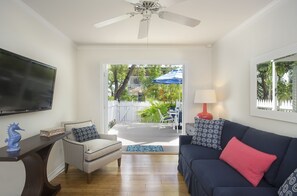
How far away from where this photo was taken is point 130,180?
308 centimetres

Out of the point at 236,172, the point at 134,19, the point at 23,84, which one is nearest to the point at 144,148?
the point at 236,172

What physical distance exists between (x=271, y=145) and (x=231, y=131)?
871 millimetres

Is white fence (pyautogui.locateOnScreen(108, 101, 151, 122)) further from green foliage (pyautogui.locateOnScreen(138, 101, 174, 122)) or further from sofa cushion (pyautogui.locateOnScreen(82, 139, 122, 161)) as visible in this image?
sofa cushion (pyautogui.locateOnScreen(82, 139, 122, 161))

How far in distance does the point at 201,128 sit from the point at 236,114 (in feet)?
2.23

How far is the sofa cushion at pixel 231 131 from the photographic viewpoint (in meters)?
2.73

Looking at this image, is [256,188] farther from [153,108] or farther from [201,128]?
[153,108]

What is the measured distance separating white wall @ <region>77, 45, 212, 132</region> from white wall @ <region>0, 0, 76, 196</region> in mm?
243

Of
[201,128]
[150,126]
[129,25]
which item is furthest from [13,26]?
[150,126]

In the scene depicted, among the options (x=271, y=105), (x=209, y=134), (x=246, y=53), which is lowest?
(x=209, y=134)

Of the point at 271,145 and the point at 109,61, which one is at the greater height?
the point at 109,61

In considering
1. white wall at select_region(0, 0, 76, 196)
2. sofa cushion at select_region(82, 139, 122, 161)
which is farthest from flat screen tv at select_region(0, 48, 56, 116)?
sofa cushion at select_region(82, 139, 122, 161)

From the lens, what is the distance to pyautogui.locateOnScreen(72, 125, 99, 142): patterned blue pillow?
135 inches

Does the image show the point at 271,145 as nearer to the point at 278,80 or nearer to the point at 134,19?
the point at 278,80

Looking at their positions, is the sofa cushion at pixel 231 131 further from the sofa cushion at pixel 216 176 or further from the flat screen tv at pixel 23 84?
the flat screen tv at pixel 23 84
